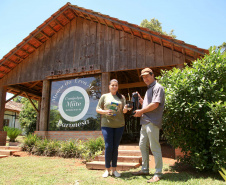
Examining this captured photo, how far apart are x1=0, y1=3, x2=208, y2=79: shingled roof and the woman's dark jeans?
390 centimetres

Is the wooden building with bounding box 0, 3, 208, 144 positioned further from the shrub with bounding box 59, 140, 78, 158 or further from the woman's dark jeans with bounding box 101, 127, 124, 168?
the woman's dark jeans with bounding box 101, 127, 124, 168

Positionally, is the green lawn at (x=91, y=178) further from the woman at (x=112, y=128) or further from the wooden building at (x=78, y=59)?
the wooden building at (x=78, y=59)

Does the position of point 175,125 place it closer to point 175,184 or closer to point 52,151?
point 175,184

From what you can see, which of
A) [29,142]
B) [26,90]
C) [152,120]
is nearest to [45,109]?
[29,142]

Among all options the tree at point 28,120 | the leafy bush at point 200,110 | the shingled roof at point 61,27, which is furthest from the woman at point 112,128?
the tree at point 28,120

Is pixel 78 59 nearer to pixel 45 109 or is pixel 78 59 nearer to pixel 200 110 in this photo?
pixel 45 109

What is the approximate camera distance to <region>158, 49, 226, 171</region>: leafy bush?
3.86 metres

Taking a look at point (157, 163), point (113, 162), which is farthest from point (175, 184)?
point (113, 162)

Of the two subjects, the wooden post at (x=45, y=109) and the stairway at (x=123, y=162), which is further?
the wooden post at (x=45, y=109)

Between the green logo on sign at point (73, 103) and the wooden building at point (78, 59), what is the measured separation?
0.04 m

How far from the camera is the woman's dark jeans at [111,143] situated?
391 centimetres

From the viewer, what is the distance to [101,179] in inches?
147

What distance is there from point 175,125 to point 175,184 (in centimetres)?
152

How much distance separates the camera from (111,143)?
3.92 meters
